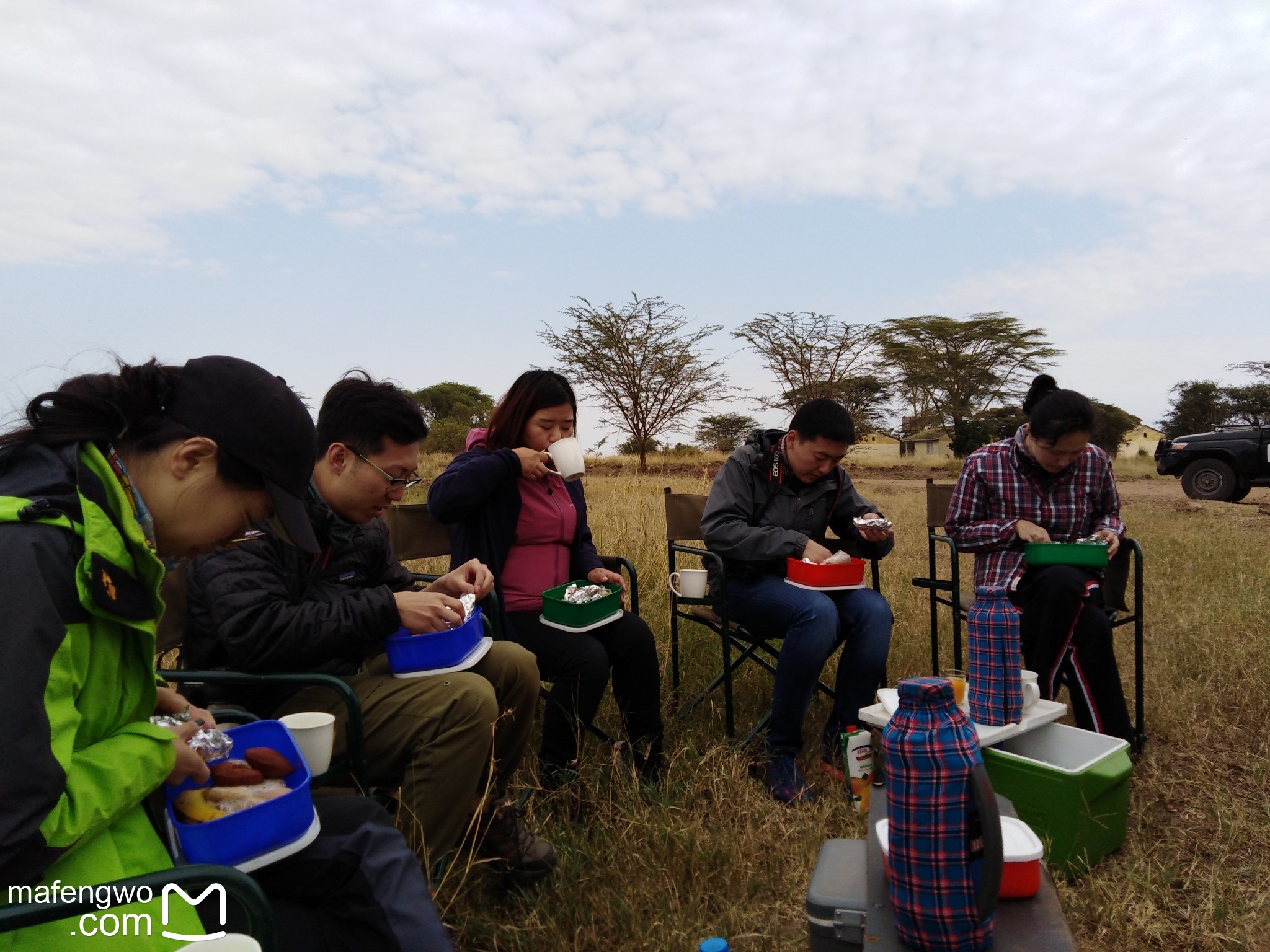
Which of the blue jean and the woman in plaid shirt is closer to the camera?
the blue jean

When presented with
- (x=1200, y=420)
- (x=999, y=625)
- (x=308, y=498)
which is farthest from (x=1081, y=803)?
(x=1200, y=420)

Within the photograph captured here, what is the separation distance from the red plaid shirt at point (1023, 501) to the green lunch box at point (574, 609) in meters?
1.46

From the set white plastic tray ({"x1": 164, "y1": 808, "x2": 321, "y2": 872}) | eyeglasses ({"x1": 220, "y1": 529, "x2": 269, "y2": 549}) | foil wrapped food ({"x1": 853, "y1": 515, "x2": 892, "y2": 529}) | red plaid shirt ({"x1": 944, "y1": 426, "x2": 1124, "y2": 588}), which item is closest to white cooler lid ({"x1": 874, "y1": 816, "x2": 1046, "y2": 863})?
white plastic tray ({"x1": 164, "y1": 808, "x2": 321, "y2": 872})

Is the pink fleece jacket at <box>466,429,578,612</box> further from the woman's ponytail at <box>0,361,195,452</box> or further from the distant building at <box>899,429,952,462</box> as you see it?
the distant building at <box>899,429,952,462</box>

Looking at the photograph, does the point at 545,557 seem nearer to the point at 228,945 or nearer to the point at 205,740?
the point at 205,740

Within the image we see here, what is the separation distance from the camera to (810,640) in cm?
279

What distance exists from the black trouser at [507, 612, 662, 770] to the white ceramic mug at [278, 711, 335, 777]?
82cm

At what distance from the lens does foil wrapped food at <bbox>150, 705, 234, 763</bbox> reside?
1.29m

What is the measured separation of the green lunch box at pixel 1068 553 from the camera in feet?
9.62

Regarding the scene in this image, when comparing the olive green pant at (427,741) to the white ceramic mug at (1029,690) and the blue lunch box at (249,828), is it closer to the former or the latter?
the blue lunch box at (249,828)

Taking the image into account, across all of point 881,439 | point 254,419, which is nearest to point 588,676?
point 254,419

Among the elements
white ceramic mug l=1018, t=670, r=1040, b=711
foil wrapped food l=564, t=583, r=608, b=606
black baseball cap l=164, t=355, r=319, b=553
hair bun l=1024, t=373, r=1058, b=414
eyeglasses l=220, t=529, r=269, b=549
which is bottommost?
white ceramic mug l=1018, t=670, r=1040, b=711

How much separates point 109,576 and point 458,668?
106cm

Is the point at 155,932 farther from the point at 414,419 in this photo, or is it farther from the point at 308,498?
the point at 414,419
